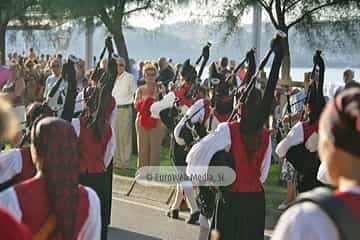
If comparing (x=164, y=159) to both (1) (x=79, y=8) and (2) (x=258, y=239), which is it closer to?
(1) (x=79, y=8)

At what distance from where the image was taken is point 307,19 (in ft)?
47.2

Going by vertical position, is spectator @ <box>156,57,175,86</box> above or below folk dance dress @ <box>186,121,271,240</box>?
above

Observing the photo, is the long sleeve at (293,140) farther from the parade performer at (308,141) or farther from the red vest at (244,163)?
the red vest at (244,163)

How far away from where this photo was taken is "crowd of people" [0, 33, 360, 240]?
3.26 m

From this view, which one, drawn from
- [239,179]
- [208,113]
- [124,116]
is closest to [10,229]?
[239,179]

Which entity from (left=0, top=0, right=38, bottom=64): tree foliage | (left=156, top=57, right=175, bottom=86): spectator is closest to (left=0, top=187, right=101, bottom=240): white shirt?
(left=156, top=57, right=175, bottom=86): spectator

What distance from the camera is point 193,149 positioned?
22.9 feet

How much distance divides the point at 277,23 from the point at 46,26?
9.18m

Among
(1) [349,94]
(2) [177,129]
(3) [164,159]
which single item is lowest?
(3) [164,159]

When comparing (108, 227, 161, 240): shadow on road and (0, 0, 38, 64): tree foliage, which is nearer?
(108, 227, 161, 240): shadow on road

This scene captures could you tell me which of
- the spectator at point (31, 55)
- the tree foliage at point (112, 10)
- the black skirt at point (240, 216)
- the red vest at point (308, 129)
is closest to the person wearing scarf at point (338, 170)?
the black skirt at point (240, 216)

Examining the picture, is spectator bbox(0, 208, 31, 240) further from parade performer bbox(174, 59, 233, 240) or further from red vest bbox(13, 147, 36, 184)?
parade performer bbox(174, 59, 233, 240)

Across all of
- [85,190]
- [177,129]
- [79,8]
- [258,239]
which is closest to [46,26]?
[79,8]

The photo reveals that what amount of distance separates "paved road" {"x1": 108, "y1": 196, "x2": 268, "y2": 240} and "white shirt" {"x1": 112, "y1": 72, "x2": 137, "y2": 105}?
311cm
